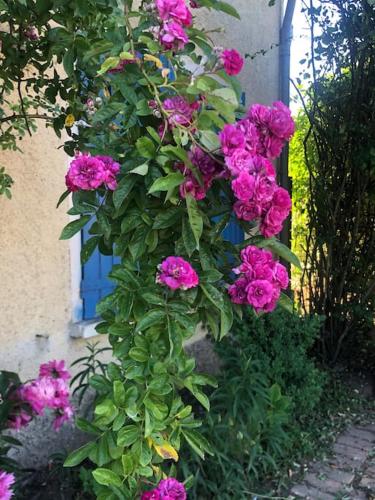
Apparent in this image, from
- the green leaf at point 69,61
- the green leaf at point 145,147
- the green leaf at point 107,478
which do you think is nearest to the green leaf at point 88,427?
the green leaf at point 107,478

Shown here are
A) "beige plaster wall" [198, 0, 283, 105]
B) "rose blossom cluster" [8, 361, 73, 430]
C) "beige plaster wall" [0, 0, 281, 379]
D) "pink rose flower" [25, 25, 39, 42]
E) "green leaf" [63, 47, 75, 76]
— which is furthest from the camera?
"beige plaster wall" [198, 0, 283, 105]

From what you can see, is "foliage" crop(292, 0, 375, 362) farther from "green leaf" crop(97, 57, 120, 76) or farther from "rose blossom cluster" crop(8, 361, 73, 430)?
"green leaf" crop(97, 57, 120, 76)

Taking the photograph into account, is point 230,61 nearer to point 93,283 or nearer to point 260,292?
point 260,292

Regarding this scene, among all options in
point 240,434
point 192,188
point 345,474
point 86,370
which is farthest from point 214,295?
point 345,474

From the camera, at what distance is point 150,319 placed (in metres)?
1.29

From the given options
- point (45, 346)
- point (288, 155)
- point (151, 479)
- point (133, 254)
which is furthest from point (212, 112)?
point (288, 155)

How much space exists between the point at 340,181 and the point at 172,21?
11.6 ft

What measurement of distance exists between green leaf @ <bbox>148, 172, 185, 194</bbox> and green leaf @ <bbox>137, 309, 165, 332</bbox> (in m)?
0.31

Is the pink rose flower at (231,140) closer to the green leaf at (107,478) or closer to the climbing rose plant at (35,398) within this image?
the green leaf at (107,478)

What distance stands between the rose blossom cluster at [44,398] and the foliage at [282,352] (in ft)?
4.98

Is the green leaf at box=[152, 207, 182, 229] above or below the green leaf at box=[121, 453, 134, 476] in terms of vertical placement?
above

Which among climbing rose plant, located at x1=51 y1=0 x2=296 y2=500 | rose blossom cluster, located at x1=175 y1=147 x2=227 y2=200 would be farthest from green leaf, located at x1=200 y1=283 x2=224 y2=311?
rose blossom cluster, located at x1=175 y1=147 x2=227 y2=200

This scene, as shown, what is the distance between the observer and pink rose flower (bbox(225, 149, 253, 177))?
3.87 feet

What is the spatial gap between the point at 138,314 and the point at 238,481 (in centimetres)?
167
